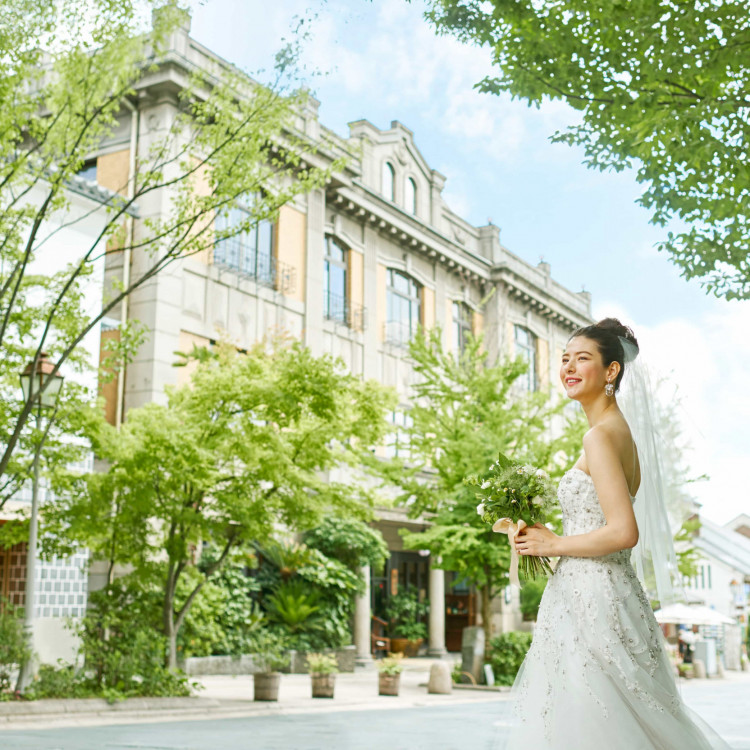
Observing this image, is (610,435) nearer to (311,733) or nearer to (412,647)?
(311,733)

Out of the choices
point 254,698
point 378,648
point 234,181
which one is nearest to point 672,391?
point 234,181

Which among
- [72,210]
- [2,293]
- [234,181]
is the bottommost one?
[2,293]

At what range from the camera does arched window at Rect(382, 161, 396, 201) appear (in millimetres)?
30609

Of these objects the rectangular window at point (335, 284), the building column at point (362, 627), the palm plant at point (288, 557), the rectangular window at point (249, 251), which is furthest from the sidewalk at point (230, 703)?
the rectangular window at point (335, 284)

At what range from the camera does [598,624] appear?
148 inches

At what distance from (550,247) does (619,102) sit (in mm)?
33647

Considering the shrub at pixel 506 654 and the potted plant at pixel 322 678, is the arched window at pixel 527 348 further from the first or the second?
the potted plant at pixel 322 678

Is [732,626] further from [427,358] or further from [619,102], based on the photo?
[619,102]

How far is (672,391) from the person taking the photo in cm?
504

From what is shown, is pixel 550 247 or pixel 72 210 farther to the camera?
pixel 550 247

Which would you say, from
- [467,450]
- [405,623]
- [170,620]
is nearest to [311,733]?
[170,620]

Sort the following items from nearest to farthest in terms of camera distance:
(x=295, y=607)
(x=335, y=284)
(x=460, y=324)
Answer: (x=295, y=607) < (x=335, y=284) < (x=460, y=324)

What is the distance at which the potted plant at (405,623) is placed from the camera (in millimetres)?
28125

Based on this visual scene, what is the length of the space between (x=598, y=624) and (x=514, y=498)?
61 cm
